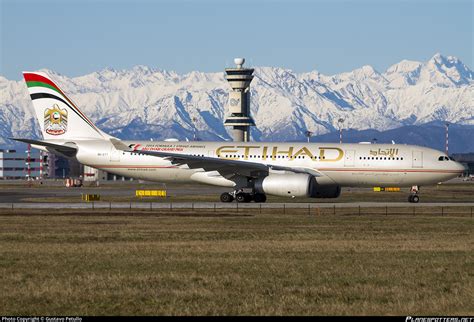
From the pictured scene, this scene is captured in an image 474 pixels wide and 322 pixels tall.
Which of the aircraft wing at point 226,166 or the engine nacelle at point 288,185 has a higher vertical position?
the aircraft wing at point 226,166

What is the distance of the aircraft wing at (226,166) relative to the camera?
6612cm

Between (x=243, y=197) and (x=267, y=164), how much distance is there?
2.99 m

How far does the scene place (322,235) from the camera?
41344 mm

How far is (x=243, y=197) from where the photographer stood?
68.9 m

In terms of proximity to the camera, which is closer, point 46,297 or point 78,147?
point 46,297

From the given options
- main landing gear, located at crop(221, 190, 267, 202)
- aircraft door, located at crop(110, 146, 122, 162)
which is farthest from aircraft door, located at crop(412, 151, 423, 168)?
aircraft door, located at crop(110, 146, 122, 162)

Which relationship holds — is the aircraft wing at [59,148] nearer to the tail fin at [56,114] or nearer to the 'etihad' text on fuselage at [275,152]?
the tail fin at [56,114]

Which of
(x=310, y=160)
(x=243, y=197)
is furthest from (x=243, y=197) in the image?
(x=310, y=160)

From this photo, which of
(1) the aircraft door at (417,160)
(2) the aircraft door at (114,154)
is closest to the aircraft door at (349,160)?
(1) the aircraft door at (417,160)

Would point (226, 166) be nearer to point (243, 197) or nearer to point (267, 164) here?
point (243, 197)

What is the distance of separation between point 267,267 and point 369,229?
52.1 ft

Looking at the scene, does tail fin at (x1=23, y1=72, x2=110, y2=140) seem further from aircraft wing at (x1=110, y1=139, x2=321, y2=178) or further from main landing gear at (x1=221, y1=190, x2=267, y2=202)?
main landing gear at (x1=221, y1=190, x2=267, y2=202)

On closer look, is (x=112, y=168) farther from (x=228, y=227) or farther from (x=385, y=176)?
(x=228, y=227)

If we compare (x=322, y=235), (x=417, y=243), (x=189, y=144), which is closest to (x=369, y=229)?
(x=322, y=235)
